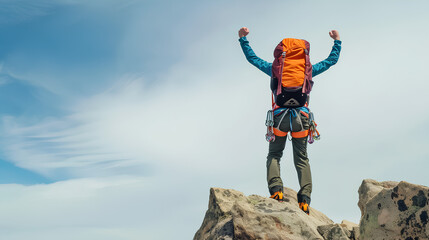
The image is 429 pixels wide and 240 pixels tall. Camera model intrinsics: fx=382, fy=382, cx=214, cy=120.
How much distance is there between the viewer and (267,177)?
1159 centimetres

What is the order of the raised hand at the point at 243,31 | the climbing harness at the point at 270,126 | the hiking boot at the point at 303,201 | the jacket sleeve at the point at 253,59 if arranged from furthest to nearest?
the raised hand at the point at 243,31
the jacket sleeve at the point at 253,59
the climbing harness at the point at 270,126
the hiking boot at the point at 303,201

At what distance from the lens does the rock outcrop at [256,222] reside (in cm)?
851

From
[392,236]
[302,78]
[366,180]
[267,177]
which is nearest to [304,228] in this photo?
[392,236]

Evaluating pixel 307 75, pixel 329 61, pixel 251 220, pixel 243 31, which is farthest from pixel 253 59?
pixel 251 220

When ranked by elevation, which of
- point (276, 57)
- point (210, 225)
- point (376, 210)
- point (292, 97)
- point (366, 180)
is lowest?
point (376, 210)

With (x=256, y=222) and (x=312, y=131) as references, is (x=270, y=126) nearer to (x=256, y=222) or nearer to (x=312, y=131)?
(x=312, y=131)

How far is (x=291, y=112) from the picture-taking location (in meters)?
11.4

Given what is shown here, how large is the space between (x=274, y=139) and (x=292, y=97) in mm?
1366

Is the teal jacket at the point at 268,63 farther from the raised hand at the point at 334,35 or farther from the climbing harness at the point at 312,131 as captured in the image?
the climbing harness at the point at 312,131

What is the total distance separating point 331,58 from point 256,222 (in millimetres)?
6398

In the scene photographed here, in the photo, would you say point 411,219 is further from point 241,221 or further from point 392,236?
point 241,221

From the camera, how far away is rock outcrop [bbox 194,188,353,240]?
851 centimetres

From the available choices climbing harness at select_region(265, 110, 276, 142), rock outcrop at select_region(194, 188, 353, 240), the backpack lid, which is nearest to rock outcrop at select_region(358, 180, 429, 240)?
rock outcrop at select_region(194, 188, 353, 240)

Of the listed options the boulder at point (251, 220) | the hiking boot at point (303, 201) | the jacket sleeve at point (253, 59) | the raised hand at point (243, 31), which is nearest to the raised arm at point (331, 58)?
the jacket sleeve at point (253, 59)
